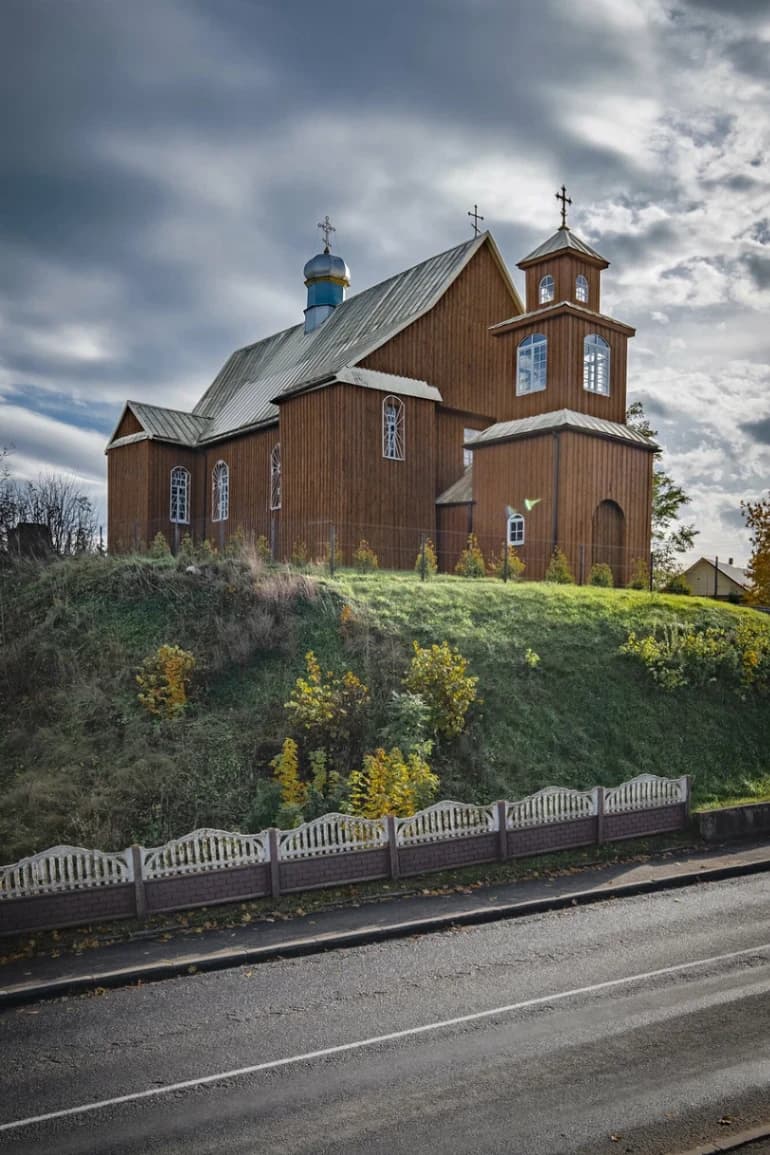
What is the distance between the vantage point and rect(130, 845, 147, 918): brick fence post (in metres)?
11.3

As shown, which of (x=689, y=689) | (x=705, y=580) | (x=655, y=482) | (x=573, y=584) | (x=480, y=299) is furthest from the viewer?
(x=705, y=580)

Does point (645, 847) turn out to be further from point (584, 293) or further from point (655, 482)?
point (655, 482)

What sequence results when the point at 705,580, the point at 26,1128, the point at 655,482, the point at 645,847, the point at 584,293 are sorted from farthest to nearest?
the point at 705,580 → the point at 655,482 → the point at 584,293 → the point at 645,847 → the point at 26,1128

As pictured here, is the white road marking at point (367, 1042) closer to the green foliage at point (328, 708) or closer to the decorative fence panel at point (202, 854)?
the decorative fence panel at point (202, 854)

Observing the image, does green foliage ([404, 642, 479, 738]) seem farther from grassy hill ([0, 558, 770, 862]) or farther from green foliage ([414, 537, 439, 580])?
green foliage ([414, 537, 439, 580])

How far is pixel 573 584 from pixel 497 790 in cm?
1079

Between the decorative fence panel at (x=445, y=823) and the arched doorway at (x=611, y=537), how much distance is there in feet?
48.3

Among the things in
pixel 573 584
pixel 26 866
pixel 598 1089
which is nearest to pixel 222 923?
pixel 26 866

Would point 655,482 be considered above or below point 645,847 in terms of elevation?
above

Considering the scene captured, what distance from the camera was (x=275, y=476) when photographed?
107ft

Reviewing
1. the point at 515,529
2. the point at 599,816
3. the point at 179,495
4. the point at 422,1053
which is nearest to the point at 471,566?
the point at 515,529

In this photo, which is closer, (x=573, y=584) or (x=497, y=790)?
(x=497, y=790)

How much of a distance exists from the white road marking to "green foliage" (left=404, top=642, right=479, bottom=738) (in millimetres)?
6842

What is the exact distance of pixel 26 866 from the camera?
428 inches
